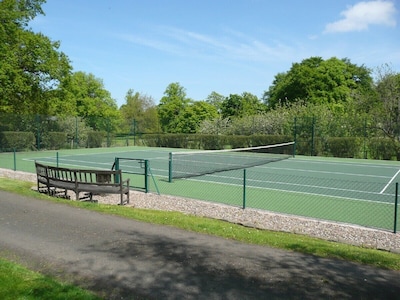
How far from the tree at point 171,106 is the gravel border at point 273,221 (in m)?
58.0

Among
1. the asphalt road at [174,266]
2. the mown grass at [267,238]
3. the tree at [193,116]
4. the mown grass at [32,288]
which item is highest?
the tree at [193,116]

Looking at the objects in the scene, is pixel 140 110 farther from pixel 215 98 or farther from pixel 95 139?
pixel 95 139

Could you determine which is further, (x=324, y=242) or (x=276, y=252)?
(x=324, y=242)

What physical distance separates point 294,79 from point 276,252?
183ft

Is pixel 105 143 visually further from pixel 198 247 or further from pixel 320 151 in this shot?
pixel 198 247

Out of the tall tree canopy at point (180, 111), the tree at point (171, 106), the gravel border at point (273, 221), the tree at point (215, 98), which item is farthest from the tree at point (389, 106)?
the tree at point (215, 98)

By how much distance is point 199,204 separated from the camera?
35.1 feet

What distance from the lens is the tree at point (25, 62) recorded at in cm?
2744

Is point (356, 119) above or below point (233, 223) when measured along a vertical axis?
above

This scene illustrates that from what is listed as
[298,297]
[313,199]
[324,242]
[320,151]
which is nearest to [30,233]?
[298,297]

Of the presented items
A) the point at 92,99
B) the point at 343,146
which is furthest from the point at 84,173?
the point at 92,99

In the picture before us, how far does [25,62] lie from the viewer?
29.0 metres

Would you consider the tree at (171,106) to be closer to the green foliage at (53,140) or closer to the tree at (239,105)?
the tree at (239,105)

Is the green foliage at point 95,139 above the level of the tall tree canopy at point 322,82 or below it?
below
